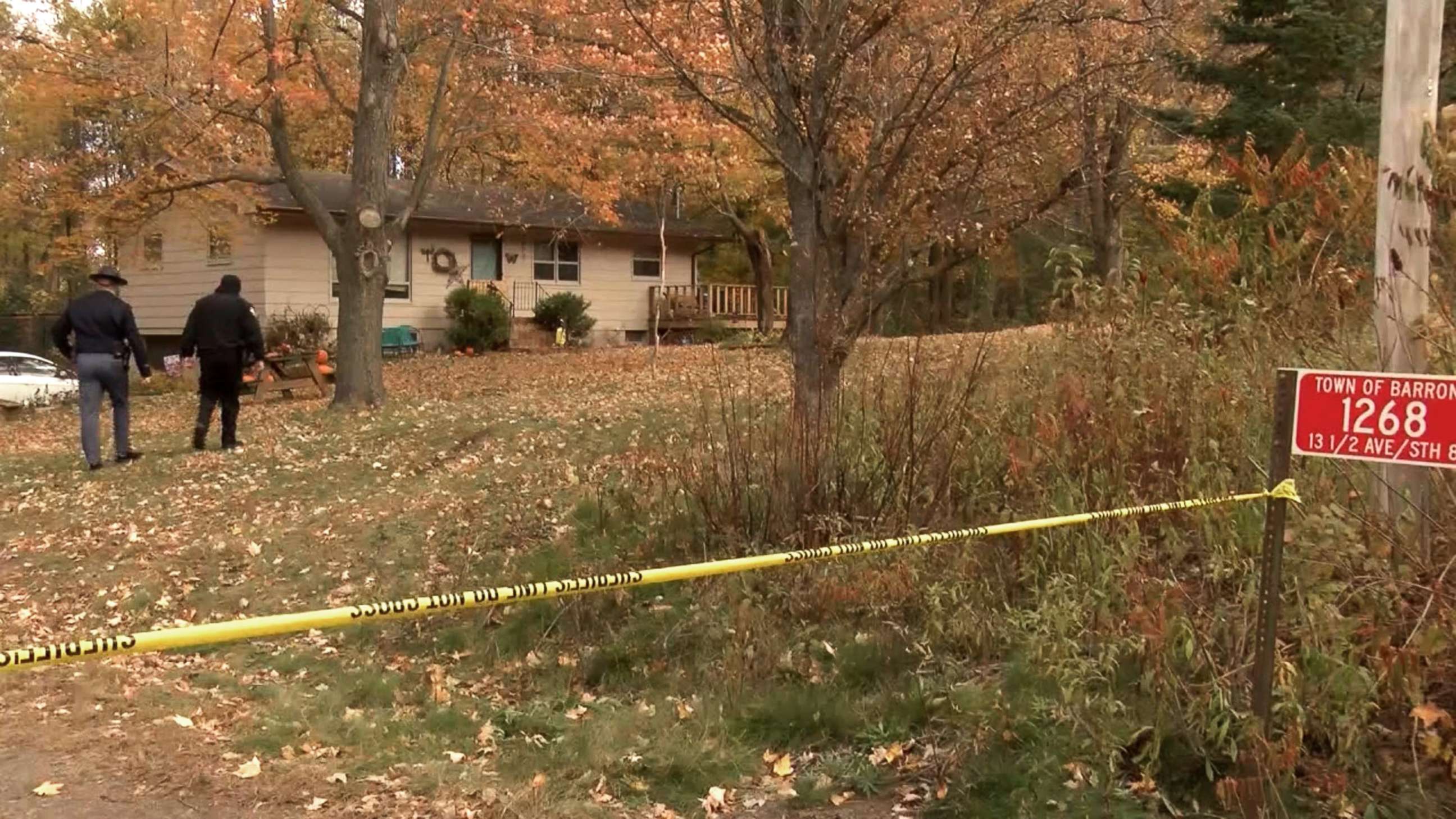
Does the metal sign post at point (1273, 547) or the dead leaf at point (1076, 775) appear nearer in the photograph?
the metal sign post at point (1273, 547)

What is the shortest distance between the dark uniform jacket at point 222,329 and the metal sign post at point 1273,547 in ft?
32.7

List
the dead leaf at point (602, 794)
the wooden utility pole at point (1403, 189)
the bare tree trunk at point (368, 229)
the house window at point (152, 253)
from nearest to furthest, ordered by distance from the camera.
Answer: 1. the wooden utility pole at point (1403, 189)
2. the dead leaf at point (602, 794)
3. the bare tree trunk at point (368, 229)
4. the house window at point (152, 253)

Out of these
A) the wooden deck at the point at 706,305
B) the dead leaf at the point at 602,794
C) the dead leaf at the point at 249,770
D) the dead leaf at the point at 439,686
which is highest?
the wooden deck at the point at 706,305

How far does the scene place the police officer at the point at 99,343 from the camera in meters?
10.7

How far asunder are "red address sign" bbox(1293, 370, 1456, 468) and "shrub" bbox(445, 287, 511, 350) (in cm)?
2278

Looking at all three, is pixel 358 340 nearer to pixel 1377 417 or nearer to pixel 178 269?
pixel 1377 417

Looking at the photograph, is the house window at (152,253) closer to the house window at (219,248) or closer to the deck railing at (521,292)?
the house window at (219,248)

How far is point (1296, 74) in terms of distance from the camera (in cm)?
1395

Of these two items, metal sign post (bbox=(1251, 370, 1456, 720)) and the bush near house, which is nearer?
metal sign post (bbox=(1251, 370, 1456, 720))

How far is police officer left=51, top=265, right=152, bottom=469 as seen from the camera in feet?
35.1

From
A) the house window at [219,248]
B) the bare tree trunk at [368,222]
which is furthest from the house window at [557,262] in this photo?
the bare tree trunk at [368,222]

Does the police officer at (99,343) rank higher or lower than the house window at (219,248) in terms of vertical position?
lower

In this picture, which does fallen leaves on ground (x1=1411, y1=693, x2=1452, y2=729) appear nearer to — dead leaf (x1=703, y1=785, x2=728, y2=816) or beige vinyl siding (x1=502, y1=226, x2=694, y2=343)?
dead leaf (x1=703, y1=785, x2=728, y2=816)

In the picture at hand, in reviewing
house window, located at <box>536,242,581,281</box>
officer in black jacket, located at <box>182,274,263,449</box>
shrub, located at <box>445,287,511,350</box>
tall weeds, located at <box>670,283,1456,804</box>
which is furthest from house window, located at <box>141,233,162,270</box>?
tall weeds, located at <box>670,283,1456,804</box>
